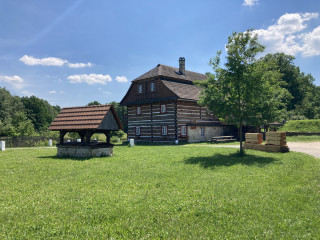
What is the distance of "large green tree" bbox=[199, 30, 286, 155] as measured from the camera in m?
15.2

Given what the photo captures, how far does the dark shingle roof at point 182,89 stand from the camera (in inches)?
1177

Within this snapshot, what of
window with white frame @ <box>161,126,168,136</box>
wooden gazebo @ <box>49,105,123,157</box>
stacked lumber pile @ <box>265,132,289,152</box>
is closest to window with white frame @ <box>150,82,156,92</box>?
window with white frame @ <box>161,126,168,136</box>

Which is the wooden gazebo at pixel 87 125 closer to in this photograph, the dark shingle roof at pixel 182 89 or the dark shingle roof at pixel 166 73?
the dark shingle roof at pixel 182 89

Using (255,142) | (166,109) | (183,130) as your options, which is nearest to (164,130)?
(183,130)

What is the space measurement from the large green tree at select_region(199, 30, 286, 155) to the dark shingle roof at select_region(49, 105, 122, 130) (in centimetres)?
688

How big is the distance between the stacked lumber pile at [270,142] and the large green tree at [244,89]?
2570mm

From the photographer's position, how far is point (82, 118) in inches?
647

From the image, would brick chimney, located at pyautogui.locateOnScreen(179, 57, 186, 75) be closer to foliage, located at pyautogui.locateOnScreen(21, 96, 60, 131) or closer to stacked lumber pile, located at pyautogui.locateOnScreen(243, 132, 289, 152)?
stacked lumber pile, located at pyautogui.locateOnScreen(243, 132, 289, 152)

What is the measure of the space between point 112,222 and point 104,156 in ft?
36.1

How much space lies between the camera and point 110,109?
656 inches

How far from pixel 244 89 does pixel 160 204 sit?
11.6 meters

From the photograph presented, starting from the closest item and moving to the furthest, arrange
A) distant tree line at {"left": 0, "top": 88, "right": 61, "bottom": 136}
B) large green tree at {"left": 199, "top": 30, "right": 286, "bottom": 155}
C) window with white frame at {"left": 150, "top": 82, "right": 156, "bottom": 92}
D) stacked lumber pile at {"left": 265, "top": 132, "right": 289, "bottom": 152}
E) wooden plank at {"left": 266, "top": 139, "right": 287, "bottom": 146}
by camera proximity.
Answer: large green tree at {"left": 199, "top": 30, "right": 286, "bottom": 155}
stacked lumber pile at {"left": 265, "top": 132, "right": 289, "bottom": 152}
wooden plank at {"left": 266, "top": 139, "right": 287, "bottom": 146}
window with white frame at {"left": 150, "top": 82, "right": 156, "bottom": 92}
distant tree line at {"left": 0, "top": 88, "right": 61, "bottom": 136}

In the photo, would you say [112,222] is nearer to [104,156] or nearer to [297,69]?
[104,156]

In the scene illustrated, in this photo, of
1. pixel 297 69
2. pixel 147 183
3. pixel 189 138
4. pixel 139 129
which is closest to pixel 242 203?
pixel 147 183
